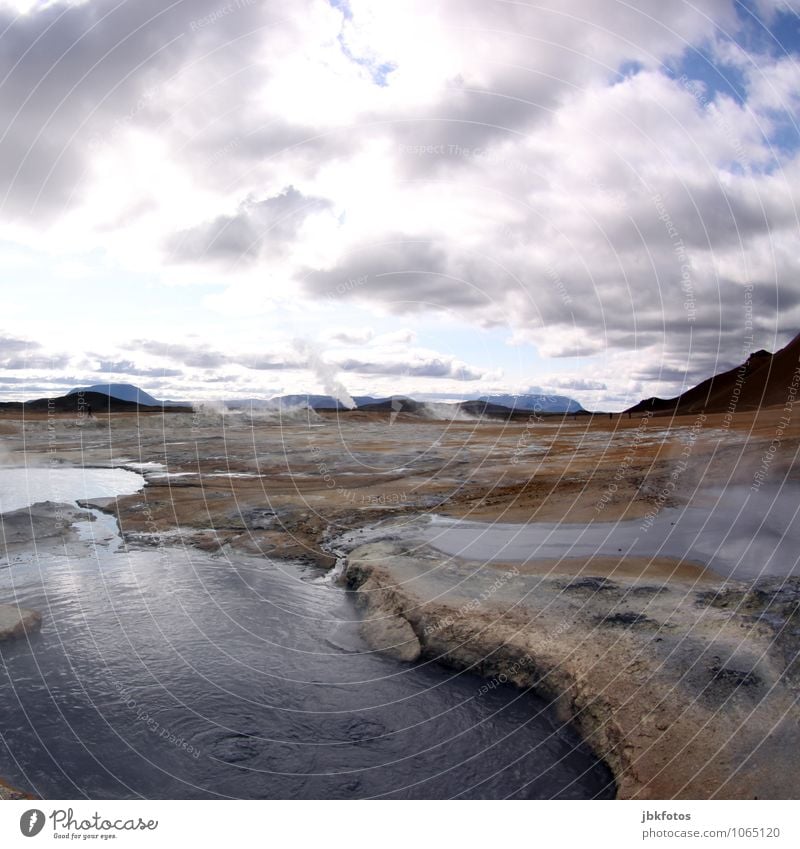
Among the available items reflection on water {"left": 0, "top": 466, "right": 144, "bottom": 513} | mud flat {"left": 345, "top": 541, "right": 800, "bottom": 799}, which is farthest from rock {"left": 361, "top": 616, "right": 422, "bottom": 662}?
reflection on water {"left": 0, "top": 466, "right": 144, "bottom": 513}

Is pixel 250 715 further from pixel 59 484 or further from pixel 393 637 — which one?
pixel 59 484

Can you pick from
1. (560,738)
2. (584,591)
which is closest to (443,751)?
(560,738)

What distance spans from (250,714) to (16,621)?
5.92 meters

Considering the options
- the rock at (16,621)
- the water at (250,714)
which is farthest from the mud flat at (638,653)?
the rock at (16,621)

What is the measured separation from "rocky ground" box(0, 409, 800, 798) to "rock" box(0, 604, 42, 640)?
217 inches

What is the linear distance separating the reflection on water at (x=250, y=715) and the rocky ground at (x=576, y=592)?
0.71 metres

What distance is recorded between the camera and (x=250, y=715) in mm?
9312

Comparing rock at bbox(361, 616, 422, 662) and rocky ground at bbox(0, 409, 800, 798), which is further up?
rocky ground at bbox(0, 409, 800, 798)

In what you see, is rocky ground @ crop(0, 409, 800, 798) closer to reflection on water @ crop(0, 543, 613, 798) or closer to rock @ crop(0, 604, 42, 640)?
reflection on water @ crop(0, 543, 613, 798)

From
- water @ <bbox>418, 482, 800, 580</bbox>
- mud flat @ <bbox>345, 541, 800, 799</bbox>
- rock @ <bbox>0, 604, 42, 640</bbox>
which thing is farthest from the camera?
water @ <bbox>418, 482, 800, 580</bbox>

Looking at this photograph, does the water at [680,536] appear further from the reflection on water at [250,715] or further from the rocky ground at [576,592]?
the reflection on water at [250,715]

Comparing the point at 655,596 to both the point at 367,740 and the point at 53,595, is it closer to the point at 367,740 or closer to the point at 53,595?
the point at 367,740

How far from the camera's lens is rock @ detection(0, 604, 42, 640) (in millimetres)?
11852

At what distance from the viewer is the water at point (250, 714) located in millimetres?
7984
